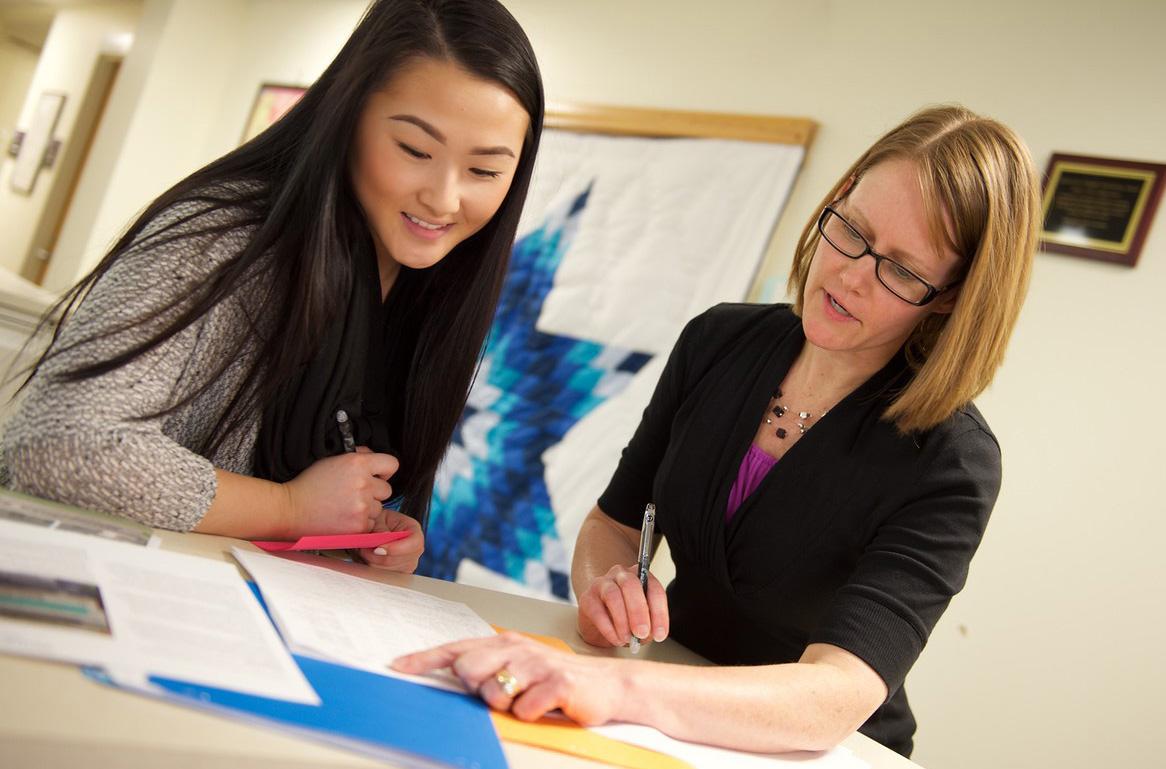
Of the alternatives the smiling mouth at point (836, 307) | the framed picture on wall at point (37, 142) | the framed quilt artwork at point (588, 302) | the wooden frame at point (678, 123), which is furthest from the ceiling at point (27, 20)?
the smiling mouth at point (836, 307)

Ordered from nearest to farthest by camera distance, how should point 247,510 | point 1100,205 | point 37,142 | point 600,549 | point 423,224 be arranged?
1. point 247,510
2. point 423,224
3. point 600,549
4. point 1100,205
5. point 37,142

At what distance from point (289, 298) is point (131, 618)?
556mm

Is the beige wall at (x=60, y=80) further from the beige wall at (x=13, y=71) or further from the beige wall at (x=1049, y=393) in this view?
the beige wall at (x=1049, y=393)

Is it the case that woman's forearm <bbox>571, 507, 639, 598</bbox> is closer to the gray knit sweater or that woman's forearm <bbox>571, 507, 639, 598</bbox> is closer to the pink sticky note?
the pink sticky note

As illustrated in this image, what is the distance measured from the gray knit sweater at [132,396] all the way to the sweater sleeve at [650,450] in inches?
28.4

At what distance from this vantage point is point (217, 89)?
5.45 meters

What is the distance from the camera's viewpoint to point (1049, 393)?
7.98ft

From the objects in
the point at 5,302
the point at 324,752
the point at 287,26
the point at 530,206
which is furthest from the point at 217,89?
the point at 324,752

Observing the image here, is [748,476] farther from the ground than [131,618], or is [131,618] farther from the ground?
[748,476]

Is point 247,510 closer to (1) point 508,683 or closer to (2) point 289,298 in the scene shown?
(2) point 289,298

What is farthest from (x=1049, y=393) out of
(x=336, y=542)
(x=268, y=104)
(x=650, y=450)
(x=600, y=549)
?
(x=268, y=104)

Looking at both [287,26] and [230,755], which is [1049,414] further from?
[287,26]

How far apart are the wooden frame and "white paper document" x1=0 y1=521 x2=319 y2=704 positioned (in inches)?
98.9

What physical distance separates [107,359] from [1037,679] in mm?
2158
